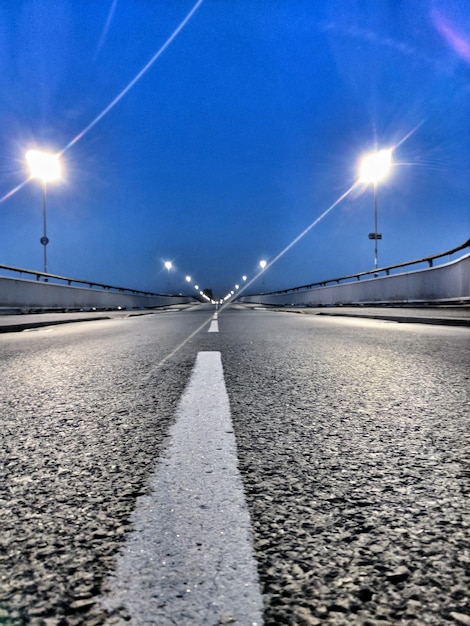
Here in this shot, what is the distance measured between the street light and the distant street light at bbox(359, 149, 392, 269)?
18.8 metres

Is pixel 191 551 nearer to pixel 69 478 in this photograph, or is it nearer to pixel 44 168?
pixel 69 478

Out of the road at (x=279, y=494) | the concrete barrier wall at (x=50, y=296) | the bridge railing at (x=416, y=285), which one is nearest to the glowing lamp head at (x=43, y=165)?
the concrete barrier wall at (x=50, y=296)

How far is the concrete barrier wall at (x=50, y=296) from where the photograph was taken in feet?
53.0

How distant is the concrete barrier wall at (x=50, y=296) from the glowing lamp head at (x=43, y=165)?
23.5ft

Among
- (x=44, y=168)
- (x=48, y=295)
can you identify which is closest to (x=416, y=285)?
(x=48, y=295)

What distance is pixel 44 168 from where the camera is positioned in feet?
91.9

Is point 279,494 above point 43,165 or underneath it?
underneath

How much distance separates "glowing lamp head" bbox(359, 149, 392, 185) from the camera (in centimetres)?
3023

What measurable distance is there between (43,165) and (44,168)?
0.22m

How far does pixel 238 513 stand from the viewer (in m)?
1.29

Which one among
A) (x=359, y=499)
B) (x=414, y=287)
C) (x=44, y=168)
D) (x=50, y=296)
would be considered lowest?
(x=359, y=499)

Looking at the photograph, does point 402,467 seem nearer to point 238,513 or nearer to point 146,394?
point 238,513

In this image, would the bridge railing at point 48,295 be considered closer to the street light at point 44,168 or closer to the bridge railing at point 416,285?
the street light at point 44,168

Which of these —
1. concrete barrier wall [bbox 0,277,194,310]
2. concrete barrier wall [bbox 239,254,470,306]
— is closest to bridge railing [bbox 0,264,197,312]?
concrete barrier wall [bbox 0,277,194,310]
